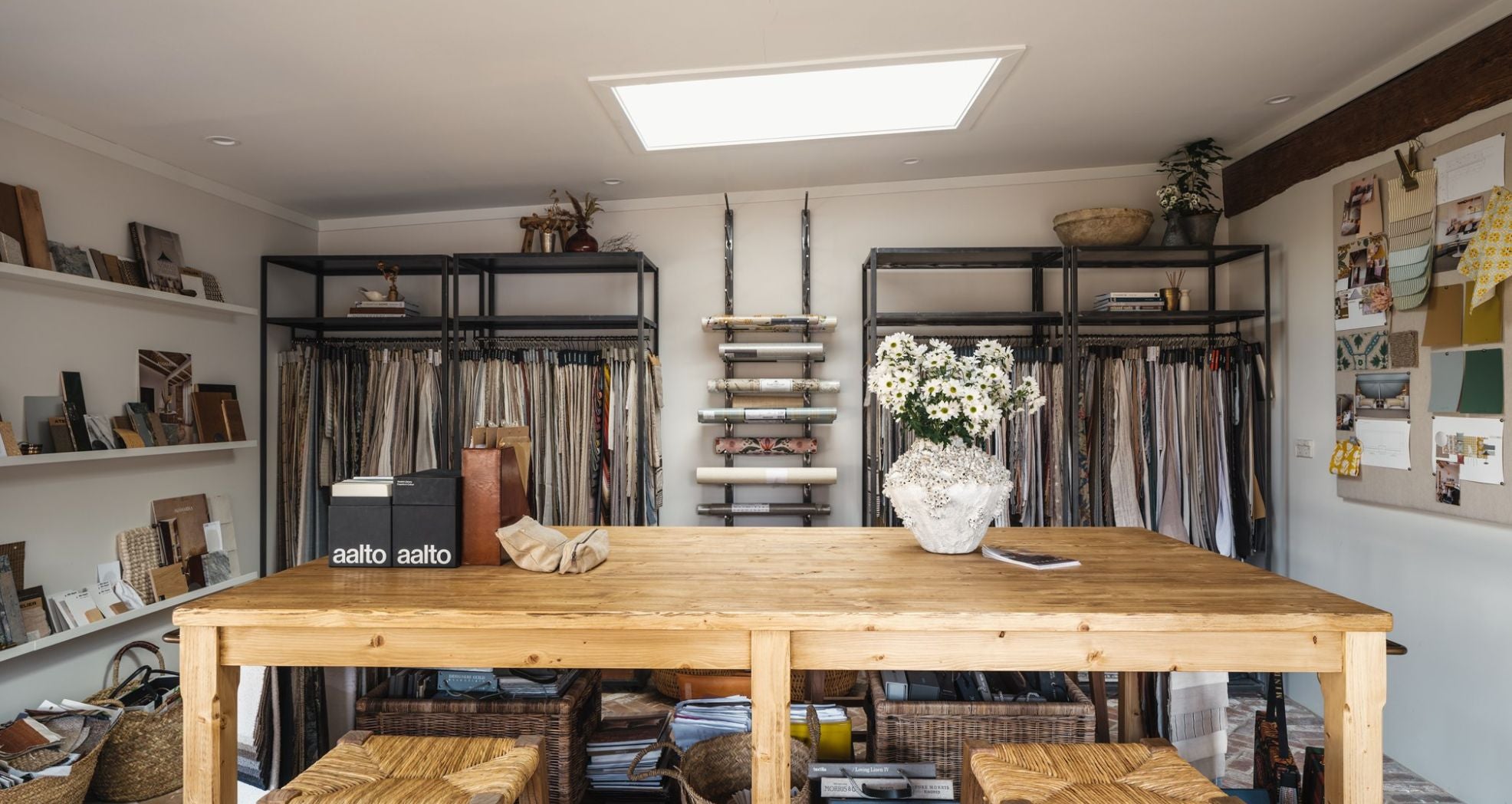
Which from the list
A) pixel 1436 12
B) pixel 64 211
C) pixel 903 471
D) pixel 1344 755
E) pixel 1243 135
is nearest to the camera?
pixel 1344 755

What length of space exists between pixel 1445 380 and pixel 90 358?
5.21 meters

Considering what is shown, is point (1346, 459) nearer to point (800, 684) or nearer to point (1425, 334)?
point (1425, 334)

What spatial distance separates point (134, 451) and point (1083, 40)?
3959 millimetres

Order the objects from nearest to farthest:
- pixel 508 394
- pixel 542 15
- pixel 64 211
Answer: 1. pixel 542 15
2. pixel 64 211
3. pixel 508 394

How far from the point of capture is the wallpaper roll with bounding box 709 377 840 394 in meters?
4.08

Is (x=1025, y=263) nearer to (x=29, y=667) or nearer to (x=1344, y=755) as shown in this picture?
(x=1344, y=755)

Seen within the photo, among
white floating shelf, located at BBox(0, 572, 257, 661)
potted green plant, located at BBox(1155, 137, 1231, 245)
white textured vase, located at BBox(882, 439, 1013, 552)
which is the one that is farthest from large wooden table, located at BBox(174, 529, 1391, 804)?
potted green plant, located at BBox(1155, 137, 1231, 245)

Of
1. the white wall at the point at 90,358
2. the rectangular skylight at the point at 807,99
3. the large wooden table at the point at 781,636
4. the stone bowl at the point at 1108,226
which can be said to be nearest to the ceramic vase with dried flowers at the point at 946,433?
the large wooden table at the point at 781,636

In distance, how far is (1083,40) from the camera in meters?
2.62

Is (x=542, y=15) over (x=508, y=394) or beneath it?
over

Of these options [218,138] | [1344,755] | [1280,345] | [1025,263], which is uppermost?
[218,138]

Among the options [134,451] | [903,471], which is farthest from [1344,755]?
[134,451]

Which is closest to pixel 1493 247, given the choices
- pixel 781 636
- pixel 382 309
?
pixel 781 636

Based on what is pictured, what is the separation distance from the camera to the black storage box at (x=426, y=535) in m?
1.77
